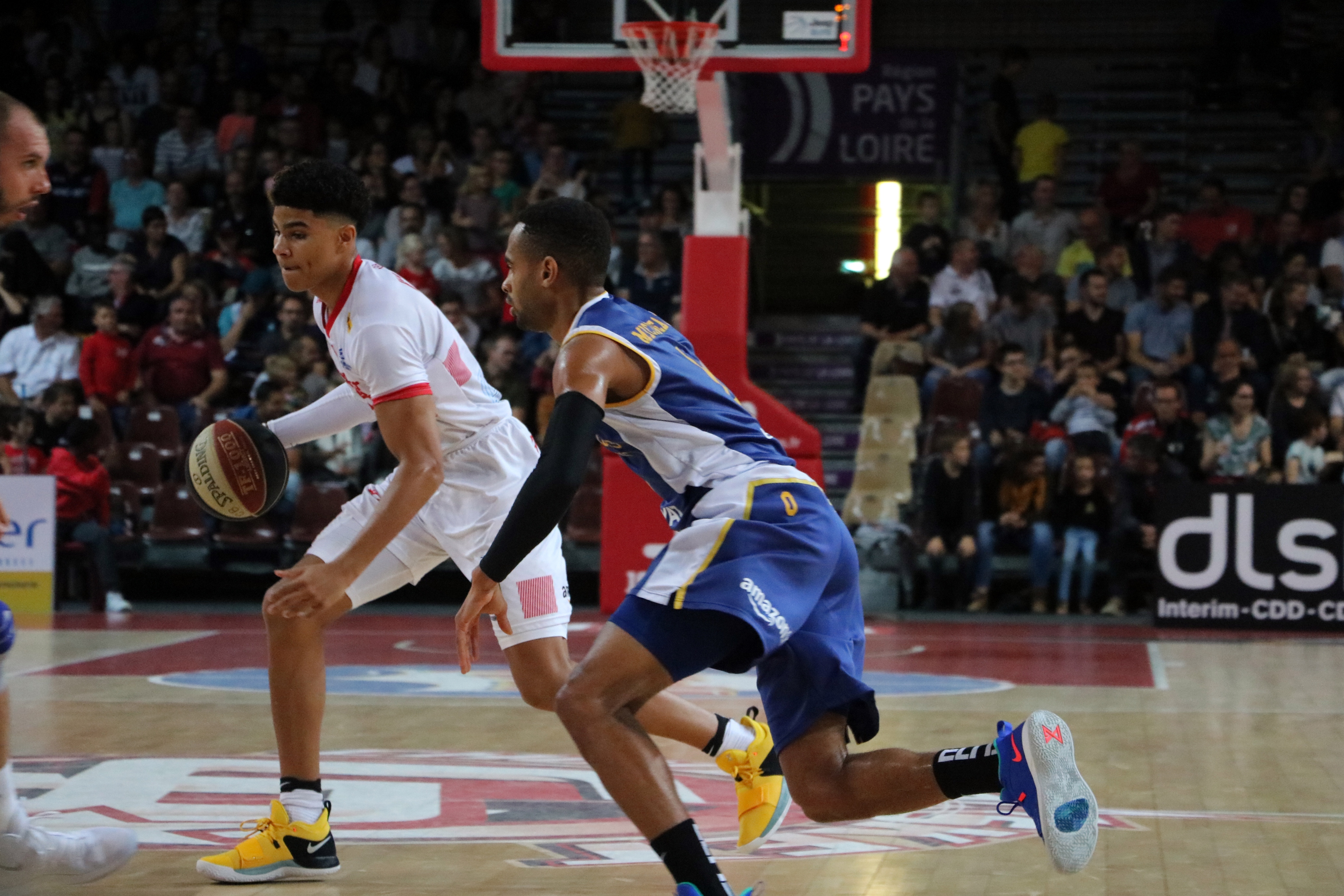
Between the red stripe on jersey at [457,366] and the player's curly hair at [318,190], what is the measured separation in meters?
0.47

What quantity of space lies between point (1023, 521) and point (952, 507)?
1.77ft

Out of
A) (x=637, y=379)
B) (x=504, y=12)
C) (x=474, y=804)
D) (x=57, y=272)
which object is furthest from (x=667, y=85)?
(x=57, y=272)

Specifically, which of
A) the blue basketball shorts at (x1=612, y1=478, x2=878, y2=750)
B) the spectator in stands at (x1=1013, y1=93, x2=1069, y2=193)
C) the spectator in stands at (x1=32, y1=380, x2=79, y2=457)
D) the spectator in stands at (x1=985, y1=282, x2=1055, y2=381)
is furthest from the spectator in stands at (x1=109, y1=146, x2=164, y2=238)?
the blue basketball shorts at (x1=612, y1=478, x2=878, y2=750)

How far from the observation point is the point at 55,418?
13656 millimetres

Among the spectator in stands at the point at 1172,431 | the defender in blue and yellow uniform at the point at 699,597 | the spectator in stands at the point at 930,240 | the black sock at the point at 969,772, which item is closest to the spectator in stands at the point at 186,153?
the spectator in stands at the point at 930,240

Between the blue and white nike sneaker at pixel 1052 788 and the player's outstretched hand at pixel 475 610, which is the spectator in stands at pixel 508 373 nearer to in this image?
the player's outstretched hand at pixel 475 610

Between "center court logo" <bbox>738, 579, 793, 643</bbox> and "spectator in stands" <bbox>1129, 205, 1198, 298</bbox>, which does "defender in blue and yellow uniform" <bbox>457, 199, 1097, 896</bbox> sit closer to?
"center court logo" <bbox>738, 579, 793, 643</bbox>

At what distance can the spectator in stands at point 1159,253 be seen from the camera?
14.9 m

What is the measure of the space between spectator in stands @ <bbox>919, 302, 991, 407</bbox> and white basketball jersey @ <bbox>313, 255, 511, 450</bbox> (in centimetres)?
936

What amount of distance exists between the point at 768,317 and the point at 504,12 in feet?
23.9

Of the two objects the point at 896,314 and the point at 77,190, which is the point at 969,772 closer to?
the point at 896,314

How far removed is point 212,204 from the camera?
16.7m

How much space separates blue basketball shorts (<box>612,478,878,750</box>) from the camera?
3822 mm

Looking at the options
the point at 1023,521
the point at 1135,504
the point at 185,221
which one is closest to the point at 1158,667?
the point at 1023,521
